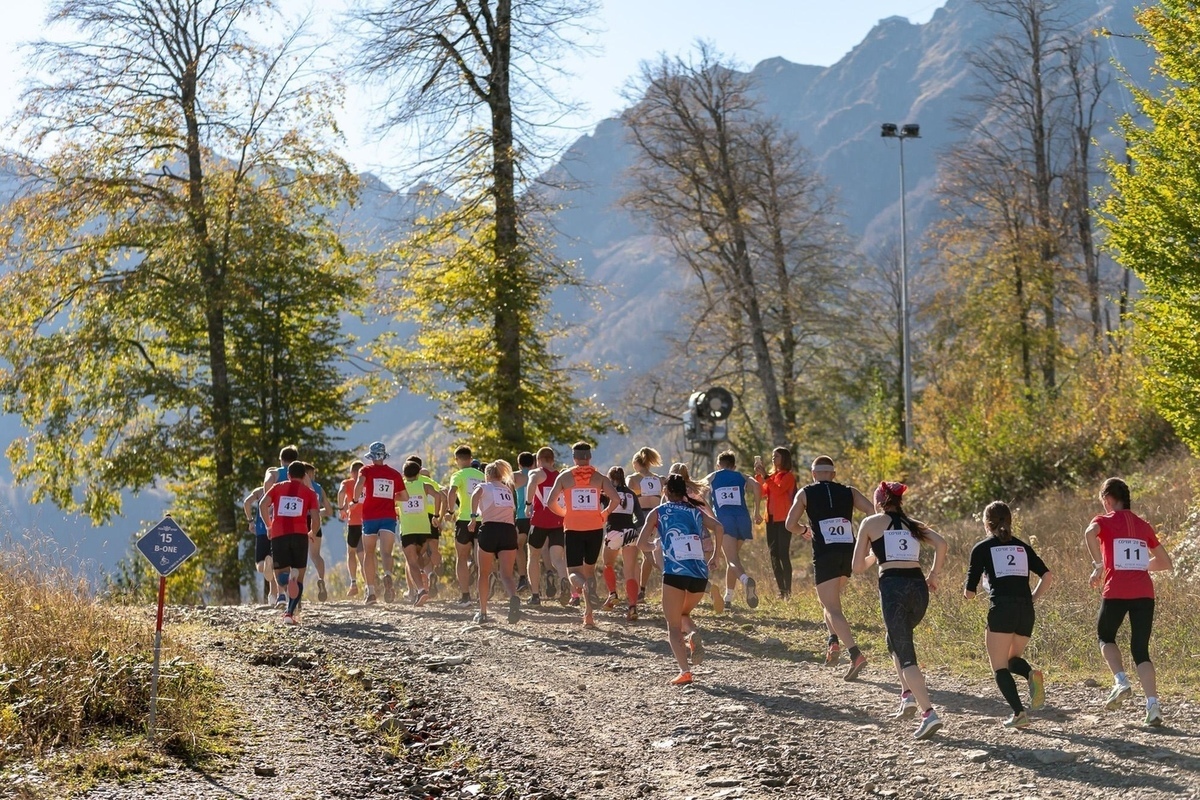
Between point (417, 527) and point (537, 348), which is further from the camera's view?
point (537, 348)

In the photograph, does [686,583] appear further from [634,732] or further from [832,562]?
[634,732]

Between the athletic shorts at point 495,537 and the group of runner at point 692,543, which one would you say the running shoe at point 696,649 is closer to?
the group of runner at point 692,543

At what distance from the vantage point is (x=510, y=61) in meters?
28.2

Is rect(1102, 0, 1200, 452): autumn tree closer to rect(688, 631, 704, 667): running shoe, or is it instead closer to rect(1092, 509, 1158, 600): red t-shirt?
rect(1092, 509, 1158, 600): red t-shirt

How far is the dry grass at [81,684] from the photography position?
339 inches

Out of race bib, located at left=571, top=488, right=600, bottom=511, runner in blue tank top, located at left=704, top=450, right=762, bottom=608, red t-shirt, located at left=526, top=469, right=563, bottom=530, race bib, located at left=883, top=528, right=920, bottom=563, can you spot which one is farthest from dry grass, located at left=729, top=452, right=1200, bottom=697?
red t-shirt, located at left=526, top=469, right=563, bottom=530

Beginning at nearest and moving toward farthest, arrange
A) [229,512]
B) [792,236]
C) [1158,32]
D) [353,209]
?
[1158,32]
[229,512]
[353,209]
[792,236]

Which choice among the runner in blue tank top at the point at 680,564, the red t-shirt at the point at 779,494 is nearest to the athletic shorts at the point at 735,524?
the red t-shirt at the point at 779,494

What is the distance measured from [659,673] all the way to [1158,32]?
34.0ft

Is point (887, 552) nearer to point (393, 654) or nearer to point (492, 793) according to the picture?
point (492, 793)

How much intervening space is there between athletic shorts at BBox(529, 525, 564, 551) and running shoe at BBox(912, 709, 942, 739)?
8.31 metres

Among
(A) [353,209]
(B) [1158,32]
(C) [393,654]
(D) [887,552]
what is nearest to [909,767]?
(D) [887,552]

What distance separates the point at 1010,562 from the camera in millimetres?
9320

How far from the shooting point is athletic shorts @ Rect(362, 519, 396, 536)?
18.0 m
